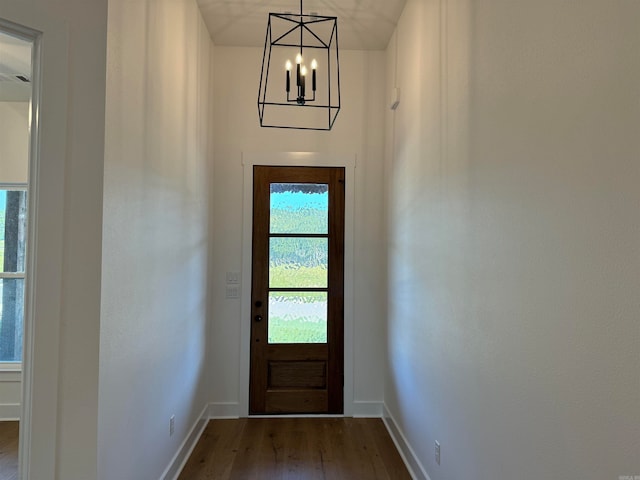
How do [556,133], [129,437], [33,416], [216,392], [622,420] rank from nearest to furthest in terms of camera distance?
[622,420] → [556,133] → [33,416] → [129,437] → [216,392]

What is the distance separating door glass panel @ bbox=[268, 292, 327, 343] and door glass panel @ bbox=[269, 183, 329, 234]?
0.62 metres

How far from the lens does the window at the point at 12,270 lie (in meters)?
1.35

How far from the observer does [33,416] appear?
1.25 metres

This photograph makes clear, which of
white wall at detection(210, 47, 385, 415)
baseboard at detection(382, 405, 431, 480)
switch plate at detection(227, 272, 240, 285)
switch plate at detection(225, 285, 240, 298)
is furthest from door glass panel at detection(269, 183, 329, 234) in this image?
baseboard at detection(382, 405, 431, 480)

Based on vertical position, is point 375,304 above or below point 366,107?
below

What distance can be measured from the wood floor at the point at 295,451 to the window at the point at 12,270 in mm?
1531

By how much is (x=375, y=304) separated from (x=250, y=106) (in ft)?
7.25

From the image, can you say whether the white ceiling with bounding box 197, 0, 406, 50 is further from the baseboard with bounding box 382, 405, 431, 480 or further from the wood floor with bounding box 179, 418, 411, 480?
the wood floor with bounding box 179, 418, 411, 480

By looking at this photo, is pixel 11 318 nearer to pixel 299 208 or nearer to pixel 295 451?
pixel 295 451

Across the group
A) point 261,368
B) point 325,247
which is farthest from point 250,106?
point 261,368

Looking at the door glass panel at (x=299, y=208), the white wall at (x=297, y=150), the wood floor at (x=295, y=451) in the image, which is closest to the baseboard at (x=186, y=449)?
the wood floor at (x=295, y=451)

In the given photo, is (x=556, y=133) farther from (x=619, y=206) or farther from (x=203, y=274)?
(x=203, y=274)

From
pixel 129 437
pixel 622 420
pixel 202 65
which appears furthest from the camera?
pixel 202 65

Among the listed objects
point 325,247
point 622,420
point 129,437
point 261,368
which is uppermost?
point 325,247
